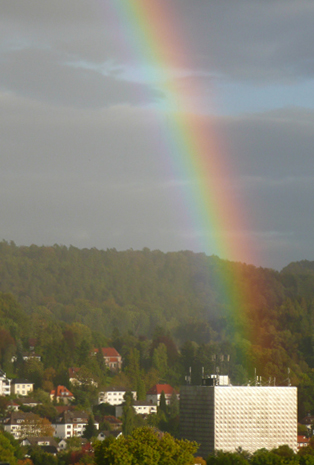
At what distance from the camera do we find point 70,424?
16088 cm

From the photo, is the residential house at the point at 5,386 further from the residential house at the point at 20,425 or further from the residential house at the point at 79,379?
the residential house at the point at 20,425

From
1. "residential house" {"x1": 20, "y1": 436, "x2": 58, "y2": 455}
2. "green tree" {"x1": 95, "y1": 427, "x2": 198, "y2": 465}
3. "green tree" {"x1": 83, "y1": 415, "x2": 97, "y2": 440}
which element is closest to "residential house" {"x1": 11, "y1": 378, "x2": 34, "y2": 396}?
"green tree" {"x1": 83, "y1": 415, "x2": 97, "y2": 440}

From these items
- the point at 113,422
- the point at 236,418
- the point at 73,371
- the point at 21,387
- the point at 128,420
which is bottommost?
the point at 113,422

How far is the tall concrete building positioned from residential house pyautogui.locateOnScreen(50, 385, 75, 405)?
3030 cm

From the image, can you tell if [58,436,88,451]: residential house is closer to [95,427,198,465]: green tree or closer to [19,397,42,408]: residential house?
[19,397,42,408]: residential house

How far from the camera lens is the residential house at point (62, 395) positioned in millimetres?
182875

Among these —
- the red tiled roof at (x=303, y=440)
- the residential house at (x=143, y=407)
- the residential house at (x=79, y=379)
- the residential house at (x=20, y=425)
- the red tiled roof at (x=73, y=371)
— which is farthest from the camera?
the red tiled roof at (x=73, y=371)

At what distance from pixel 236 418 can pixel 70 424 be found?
1169 inches

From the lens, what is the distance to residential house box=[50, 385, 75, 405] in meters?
183

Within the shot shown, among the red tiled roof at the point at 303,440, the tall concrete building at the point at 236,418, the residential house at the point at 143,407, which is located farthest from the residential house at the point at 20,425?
the red tiled roof at the point at 303,440

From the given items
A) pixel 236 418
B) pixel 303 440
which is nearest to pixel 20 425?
pixel 236 418

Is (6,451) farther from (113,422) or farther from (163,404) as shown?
(163,404)

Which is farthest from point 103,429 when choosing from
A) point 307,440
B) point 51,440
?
point 307,440

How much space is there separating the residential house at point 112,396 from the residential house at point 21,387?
14.9 m
